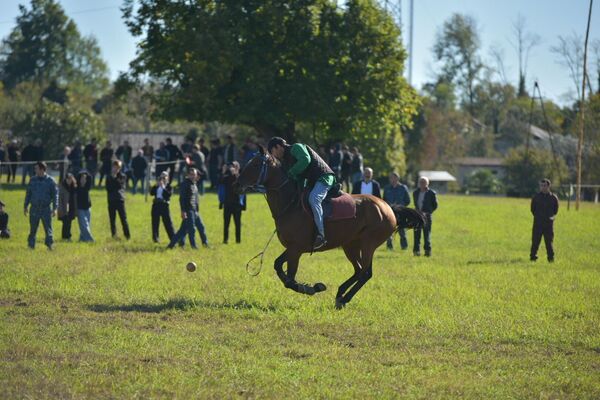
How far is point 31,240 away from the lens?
22.8 m

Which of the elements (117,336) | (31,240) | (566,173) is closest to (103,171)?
(31,240)

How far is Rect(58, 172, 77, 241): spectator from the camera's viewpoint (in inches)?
1001

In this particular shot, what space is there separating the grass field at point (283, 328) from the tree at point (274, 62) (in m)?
22.8

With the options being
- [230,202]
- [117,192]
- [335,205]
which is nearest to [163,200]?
[117,192]

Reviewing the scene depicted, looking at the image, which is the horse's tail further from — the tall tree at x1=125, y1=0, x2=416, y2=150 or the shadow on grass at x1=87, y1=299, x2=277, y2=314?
the tall tree at x1=125, y1=0, x2=416, y2=150

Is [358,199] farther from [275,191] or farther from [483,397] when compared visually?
[483,397]

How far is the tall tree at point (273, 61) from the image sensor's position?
148 ft

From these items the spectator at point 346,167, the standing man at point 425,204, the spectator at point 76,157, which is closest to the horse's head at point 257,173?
the standing man at point 425,204

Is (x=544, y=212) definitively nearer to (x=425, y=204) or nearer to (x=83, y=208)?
(x=425, y=204)

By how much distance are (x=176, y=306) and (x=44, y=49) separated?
101330 mm

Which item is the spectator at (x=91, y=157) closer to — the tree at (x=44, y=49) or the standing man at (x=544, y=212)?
the standing man at (x=544, y=212)

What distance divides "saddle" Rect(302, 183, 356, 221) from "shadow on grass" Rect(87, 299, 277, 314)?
175cm

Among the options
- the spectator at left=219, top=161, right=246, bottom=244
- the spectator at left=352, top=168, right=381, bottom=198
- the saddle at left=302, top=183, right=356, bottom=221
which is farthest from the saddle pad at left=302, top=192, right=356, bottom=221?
the spectator at left=219, top=161, right=246, bottom=244

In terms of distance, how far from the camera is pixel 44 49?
110438 millimetres
